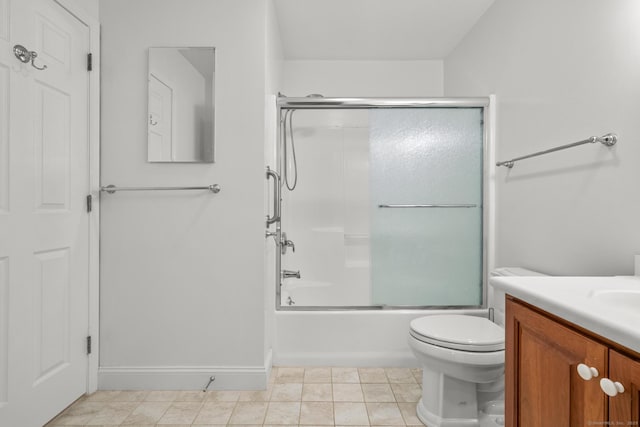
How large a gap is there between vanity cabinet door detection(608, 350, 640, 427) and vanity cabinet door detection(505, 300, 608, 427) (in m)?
0.02

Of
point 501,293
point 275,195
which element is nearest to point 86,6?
point 275,195

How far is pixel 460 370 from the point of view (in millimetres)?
1552

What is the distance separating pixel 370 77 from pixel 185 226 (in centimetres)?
211

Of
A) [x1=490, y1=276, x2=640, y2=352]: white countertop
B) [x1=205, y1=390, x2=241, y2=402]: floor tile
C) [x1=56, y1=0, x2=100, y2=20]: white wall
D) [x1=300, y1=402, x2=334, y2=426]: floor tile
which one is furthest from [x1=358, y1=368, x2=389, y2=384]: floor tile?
[x1=56, y1=0, x2=100, y2=20]: white wall

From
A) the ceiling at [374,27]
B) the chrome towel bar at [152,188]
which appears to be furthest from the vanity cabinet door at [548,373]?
the ceiling at [374,27]

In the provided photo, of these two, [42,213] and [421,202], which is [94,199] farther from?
[421,202]

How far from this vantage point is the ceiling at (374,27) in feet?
7.79

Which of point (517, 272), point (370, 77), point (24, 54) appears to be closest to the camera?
point (24, 54)

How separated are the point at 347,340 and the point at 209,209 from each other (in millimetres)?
1115

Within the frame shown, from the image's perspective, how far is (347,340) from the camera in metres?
2.26

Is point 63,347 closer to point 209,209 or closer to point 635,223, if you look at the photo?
point 209,209

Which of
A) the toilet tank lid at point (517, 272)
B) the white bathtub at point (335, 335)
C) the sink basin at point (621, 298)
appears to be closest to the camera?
the sink basin at point (621, 298)

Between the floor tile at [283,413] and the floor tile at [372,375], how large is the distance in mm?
447

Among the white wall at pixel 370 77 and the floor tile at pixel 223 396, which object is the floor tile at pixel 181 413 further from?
the white wall at pixel 370 77
